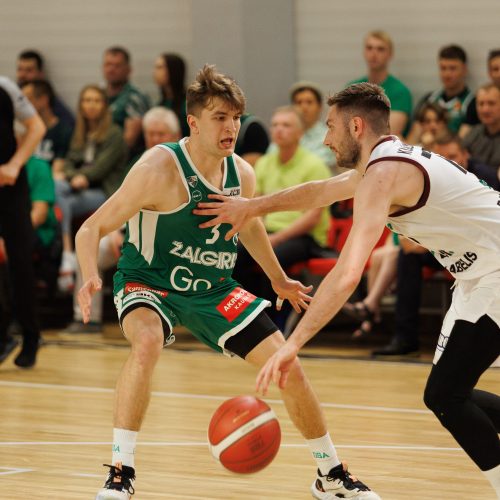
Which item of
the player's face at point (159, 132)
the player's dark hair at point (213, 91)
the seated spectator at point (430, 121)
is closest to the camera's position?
the player's dark hair at point (213, 91)

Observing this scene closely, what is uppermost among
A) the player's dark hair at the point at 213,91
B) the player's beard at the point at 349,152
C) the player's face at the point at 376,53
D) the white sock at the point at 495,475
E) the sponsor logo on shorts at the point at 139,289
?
the player's dark hair at the point at 213,91

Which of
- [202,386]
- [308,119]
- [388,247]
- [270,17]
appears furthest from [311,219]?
[270,17]

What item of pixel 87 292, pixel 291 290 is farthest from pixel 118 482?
pixel 291 290

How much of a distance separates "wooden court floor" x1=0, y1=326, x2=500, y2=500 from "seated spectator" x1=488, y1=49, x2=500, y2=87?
264cm

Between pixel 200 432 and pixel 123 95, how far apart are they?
6301 mm

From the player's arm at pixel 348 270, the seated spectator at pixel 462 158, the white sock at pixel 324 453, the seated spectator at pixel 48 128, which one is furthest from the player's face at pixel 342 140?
the seated spectator at pixel 48 128

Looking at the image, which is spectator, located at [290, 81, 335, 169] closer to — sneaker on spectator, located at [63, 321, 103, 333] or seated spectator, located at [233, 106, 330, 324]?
seated spectator, located at [233, 106, 330, 324]

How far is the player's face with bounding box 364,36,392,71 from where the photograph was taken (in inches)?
416

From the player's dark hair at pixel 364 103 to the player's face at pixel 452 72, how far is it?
6059 millimetres

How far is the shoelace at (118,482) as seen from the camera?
183 inches

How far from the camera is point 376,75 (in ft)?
35.0

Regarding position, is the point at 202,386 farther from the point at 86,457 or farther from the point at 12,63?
the point at 12,63

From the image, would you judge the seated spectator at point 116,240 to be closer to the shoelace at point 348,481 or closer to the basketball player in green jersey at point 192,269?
the basketball player in green jersey at point 192,269

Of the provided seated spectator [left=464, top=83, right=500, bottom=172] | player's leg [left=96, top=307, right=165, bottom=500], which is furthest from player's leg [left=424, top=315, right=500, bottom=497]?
seated spectator [left=464, top=83, right=500, bottom=172]
